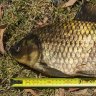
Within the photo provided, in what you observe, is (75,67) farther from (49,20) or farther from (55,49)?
(49,20)

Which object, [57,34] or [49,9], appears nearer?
[57,34]

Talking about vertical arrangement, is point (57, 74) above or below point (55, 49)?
below

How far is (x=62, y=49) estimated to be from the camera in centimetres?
325

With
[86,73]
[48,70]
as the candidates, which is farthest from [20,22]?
[86,73]

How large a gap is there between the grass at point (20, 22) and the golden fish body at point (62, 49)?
251 millimetres

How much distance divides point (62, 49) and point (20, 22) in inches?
26.4

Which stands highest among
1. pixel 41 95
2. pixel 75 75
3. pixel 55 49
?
pixel 55 49

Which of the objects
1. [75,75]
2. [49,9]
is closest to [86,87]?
[75,75]

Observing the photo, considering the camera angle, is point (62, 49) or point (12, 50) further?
point (12, 50)

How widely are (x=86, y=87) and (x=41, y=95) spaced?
457mm

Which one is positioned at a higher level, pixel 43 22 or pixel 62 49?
pixel 43 22

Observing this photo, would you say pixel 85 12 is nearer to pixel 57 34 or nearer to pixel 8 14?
pixel 57 34

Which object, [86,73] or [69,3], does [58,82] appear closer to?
[86,73]

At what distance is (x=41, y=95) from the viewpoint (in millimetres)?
3588
